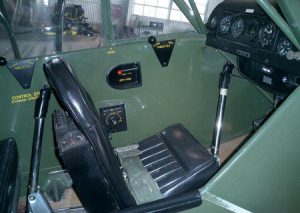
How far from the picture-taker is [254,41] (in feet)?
5.10

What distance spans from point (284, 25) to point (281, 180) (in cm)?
66

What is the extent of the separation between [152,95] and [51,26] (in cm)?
74

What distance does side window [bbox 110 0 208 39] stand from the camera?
165 cm

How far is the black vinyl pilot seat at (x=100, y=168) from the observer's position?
34.9 inches

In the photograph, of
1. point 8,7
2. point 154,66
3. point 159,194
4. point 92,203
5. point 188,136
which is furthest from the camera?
point 154,66

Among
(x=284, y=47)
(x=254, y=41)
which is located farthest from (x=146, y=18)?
(x=284, y=47)

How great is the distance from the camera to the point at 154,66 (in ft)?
5.80

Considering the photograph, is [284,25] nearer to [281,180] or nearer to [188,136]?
[281,180]

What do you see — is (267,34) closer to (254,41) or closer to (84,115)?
(254,41)

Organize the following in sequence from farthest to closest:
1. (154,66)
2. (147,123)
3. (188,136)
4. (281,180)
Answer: (147,123)
(154,66)
(188,136)
(281,180)

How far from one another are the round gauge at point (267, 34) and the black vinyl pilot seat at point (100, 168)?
0.68 m

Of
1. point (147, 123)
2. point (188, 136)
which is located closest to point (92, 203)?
point (188, 136)

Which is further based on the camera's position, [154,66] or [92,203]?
[154,66]

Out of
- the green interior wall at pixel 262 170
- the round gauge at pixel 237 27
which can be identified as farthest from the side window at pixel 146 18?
the green interior wall at pixel 262 170
